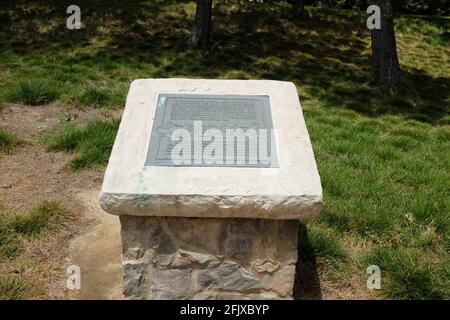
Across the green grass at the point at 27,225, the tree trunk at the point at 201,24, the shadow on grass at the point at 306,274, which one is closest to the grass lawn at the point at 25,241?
the green grass at the point at 27,225

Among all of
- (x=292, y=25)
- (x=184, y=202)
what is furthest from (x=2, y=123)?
(x=292, y=25)

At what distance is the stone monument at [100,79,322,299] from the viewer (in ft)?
9.99

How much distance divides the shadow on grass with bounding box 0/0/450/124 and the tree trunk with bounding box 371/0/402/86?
226 mm

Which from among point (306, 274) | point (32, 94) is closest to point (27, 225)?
point (306, 274)

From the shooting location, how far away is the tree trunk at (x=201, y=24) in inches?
379

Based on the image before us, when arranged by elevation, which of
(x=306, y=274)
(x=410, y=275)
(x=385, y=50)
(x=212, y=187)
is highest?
(x=212, y=187)

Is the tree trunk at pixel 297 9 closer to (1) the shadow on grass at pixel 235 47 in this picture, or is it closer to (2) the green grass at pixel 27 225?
(1) the shadow on grass at pixel 235 47

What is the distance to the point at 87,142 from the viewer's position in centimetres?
554

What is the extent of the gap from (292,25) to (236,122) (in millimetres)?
9118

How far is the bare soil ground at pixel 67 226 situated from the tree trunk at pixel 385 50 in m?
5.27

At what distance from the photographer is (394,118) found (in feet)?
23.9

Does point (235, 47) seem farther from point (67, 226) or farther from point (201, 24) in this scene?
point (67, 226)

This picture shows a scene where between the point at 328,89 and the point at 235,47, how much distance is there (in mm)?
2593

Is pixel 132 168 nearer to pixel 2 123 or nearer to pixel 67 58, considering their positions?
pixel 2 123
